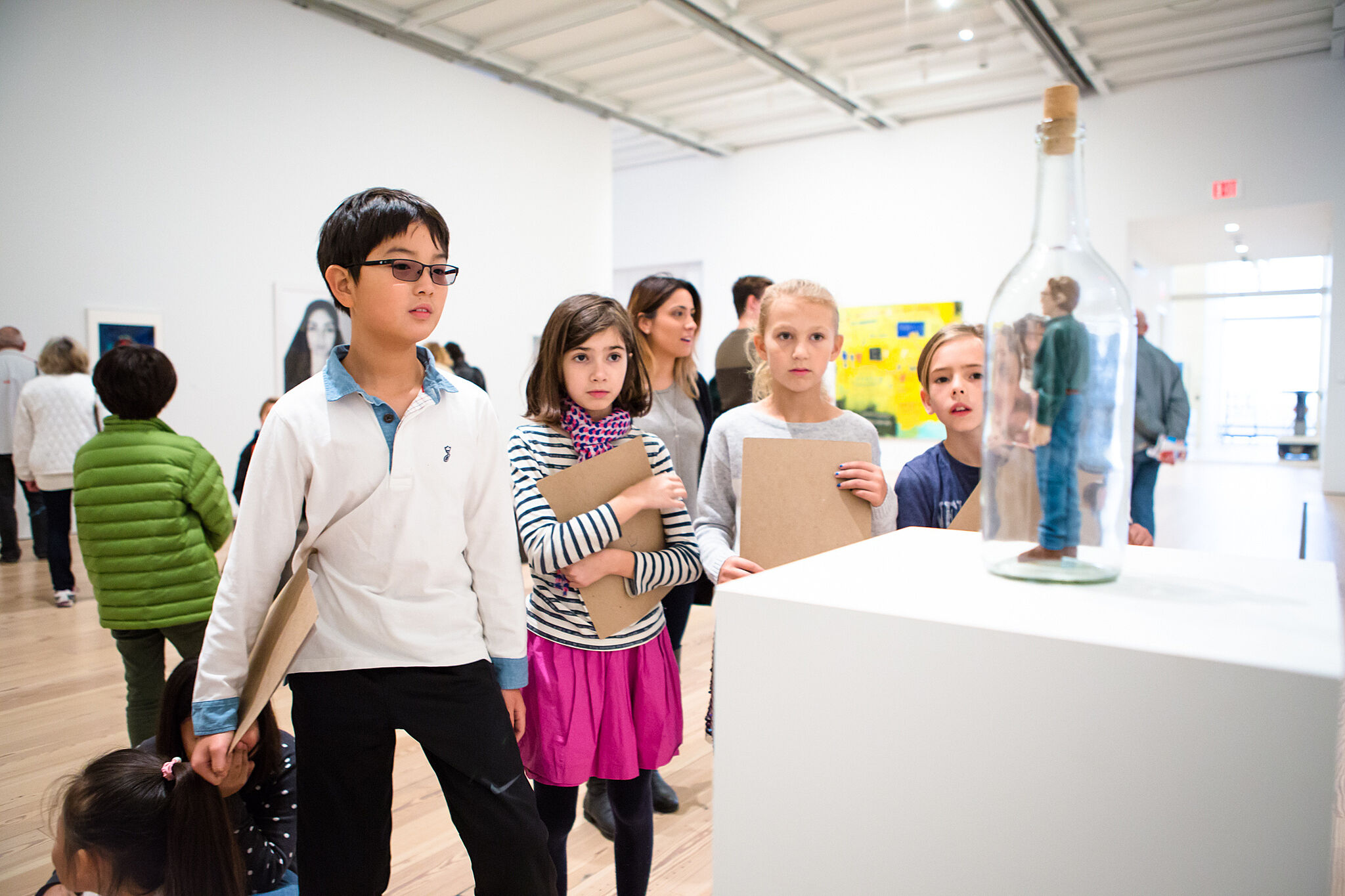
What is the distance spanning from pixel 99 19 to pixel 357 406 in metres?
5.99

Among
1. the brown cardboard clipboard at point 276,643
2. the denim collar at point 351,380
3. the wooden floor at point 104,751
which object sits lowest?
the wooden floor at point 104,751

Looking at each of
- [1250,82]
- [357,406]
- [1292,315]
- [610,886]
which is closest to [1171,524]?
[1250,82]

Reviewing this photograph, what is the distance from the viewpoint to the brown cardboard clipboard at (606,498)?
5.54ft

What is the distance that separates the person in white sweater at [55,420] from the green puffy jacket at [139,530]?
10.9 ft

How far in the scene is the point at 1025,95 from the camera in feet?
29.3

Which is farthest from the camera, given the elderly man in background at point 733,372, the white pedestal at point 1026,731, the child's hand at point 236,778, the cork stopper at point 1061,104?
the elderly man in background at point 733,372

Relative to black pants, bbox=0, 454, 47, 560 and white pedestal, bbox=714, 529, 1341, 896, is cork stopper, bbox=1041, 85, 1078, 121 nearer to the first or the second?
white pedestal, bbox=714, 529, 1341, 896

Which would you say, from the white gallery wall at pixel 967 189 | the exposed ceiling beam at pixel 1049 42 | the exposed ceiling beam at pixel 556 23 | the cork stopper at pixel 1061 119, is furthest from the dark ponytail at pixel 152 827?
the white gallery wall at pixel 967 189

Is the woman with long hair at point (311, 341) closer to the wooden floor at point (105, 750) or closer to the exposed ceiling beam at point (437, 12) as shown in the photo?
the wooden floor at point (105, 750)

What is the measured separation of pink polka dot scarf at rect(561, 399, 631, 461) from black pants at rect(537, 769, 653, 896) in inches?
26.5

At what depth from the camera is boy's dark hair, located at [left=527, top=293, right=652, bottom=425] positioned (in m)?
1.81

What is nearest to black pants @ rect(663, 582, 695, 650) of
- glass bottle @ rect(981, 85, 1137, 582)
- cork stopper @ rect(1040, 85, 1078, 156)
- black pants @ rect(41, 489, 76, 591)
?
glass bottle @ rect(981, 85, 1137, 582)

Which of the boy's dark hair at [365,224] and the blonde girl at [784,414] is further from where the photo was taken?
the blonde girl at [784,414]

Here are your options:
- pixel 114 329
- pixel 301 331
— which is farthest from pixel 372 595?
pixel 301 331
